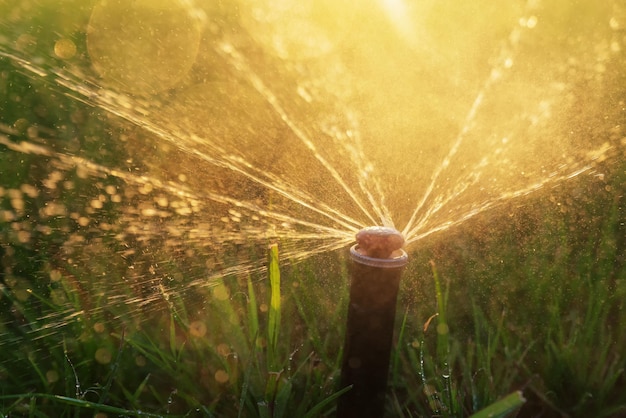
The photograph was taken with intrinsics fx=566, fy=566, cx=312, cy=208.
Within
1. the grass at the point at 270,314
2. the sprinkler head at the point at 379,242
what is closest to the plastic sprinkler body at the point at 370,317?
the sprinkler head at the point at 379,242

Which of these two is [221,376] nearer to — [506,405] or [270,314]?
[270,314]

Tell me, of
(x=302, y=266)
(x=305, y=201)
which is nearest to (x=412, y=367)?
(x=302, y=266)

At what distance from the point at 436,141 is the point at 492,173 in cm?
41

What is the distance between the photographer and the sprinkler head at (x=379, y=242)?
1.34 metres

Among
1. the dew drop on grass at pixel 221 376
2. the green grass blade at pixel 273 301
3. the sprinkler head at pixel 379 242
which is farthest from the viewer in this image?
the dew drop on grass at pixel 221 376

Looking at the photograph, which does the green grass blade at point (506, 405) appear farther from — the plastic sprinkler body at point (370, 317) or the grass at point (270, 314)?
the plastic sprinkler body at point (370, 317)

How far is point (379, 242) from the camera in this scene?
1342 mm

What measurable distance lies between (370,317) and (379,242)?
8.0 inches

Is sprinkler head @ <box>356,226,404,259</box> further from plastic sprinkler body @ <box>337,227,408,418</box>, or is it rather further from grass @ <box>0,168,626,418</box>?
grass @ <box>0,168,626,418</box>

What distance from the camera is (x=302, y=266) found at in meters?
2.82

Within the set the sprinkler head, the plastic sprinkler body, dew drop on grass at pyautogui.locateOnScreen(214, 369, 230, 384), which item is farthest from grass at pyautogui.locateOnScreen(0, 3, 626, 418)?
the sprinkler head

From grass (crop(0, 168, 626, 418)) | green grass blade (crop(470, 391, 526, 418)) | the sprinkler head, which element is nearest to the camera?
green grass blade (crop(470, 391, 526, 418))

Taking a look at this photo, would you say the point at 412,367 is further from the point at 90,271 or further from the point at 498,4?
the point at 498,4

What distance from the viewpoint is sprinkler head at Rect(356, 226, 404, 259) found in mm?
1344
